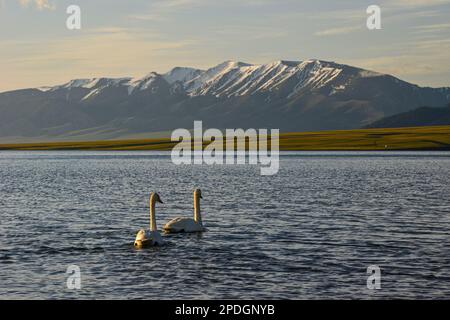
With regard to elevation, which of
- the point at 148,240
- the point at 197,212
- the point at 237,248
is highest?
the point at 197,212

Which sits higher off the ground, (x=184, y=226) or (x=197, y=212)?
(x=197, y=212)

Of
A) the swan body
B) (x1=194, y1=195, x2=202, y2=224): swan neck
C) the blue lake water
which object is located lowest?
the blue lake water

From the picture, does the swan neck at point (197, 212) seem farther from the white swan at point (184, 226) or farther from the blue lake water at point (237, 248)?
the blue lake water at point (237, 248)

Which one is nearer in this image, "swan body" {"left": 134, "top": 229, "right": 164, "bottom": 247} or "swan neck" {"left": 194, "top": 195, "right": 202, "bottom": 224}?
"swan body" {"left": 134, "top": 229, "right": 164, "bottom": 247}

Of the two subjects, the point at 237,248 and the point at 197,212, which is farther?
the point at 197,212

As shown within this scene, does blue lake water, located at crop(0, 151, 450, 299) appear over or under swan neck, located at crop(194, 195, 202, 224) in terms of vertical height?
under

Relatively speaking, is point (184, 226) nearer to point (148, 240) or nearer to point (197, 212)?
point (197, 212)

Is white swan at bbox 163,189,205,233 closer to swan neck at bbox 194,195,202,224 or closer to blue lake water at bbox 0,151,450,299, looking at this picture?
swan neck at bbox 194,195,202,224

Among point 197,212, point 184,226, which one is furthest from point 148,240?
point 197,212

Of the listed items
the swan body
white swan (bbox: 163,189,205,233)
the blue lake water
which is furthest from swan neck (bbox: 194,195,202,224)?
the swan body
